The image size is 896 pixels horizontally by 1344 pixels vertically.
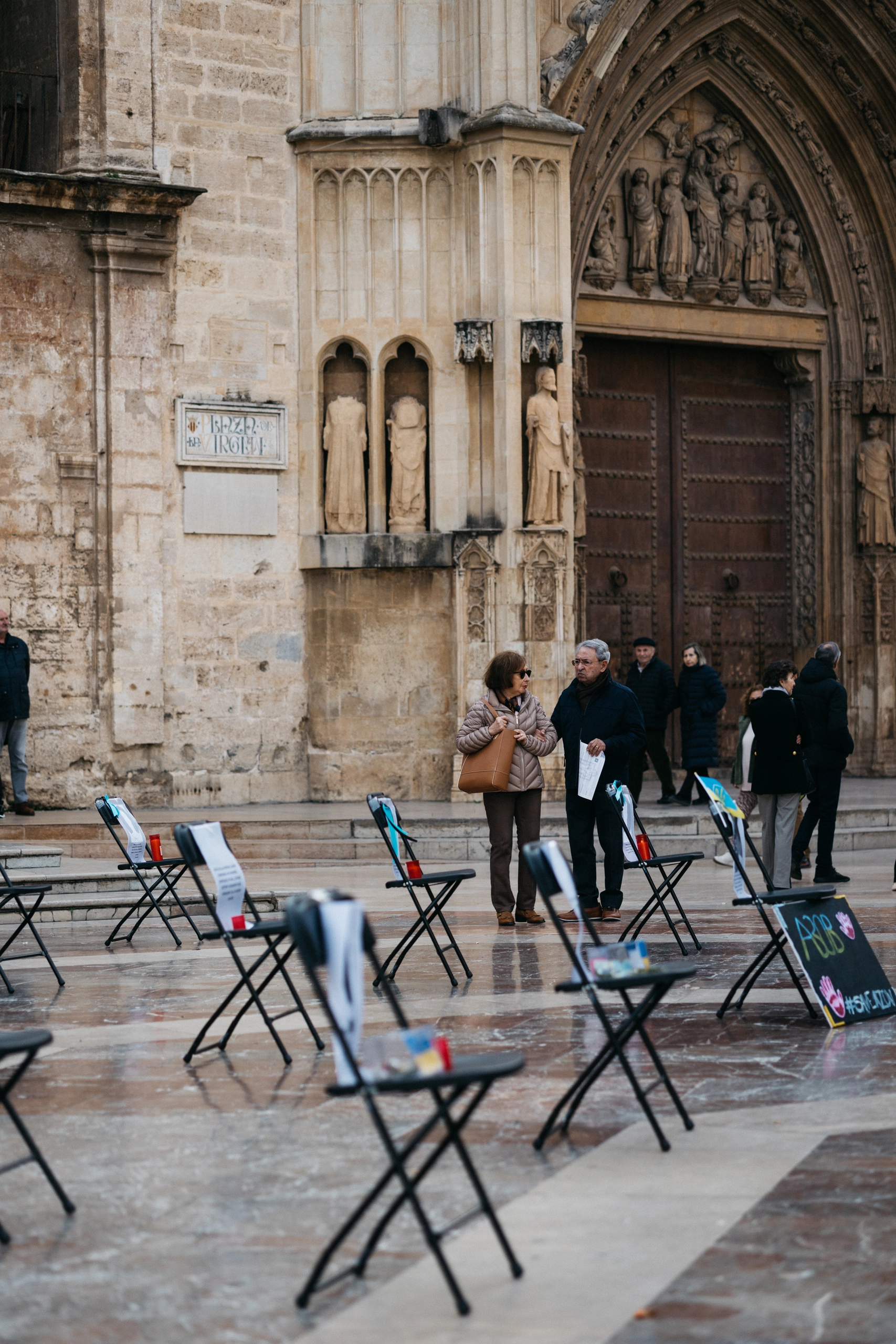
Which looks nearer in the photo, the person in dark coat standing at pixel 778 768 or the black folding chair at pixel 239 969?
A: the black folding chair at pixel 239 969

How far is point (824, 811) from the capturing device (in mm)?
13266

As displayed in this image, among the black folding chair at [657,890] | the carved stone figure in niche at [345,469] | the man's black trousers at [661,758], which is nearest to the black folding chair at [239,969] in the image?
the black folding chair at [657,890]

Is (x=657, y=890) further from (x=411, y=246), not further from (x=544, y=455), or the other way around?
(x=411, y=246)

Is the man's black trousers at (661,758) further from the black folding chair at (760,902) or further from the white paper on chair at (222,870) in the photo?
the white paper on chair at (222,870)

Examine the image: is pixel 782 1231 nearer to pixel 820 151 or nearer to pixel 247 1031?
pixel 247 1031

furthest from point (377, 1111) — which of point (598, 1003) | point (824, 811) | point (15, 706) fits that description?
point (15, 706)

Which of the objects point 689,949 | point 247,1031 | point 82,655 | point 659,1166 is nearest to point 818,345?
point 82,655

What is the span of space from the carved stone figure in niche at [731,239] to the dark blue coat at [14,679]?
9.01 metres

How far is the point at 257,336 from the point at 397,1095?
11917mm

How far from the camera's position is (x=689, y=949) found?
988 centimetres

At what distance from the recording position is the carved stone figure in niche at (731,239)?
20688 mm

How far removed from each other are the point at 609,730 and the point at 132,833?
2824 millimetres

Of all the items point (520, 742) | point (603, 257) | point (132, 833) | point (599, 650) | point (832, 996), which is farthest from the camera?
point (603, 257)

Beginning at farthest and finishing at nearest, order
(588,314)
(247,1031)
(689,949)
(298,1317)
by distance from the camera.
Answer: (588,314) → (689,949) → (247,1031) → (298,1317)
